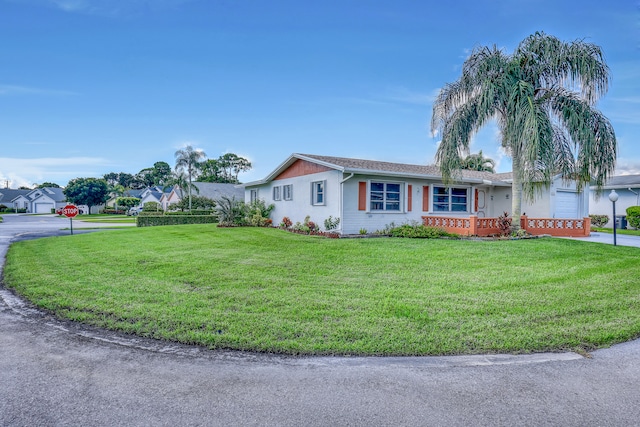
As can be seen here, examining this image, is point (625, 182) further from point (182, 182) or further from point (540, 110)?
point (182, 182)

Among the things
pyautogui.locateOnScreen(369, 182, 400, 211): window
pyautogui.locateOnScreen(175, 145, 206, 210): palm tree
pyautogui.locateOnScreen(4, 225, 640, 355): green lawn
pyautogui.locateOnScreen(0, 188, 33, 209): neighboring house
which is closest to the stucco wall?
pyautogui.locateOnScreen(369, 182, 400, 211): window

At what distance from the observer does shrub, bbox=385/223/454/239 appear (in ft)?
44.4

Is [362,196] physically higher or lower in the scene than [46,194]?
lower

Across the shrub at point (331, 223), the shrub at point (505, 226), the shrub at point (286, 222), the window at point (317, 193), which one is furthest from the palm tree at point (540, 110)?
the shrub at point (286, 222)

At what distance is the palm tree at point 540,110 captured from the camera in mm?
11750

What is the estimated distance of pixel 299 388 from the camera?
299cm

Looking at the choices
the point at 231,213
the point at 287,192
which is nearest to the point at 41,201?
the point at 231,213

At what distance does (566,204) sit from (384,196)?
9669 millimetres

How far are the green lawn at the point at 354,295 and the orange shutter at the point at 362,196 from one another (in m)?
4.06

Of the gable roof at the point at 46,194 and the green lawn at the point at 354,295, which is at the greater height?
the gable roof at the point at 46,194

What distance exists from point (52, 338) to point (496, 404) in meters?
4.83

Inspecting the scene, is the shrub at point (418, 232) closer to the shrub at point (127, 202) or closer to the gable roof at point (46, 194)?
the shrub at point (127, 202)

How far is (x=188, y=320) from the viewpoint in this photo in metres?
4.63

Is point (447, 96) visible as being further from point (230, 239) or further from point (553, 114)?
point (230, 239)
